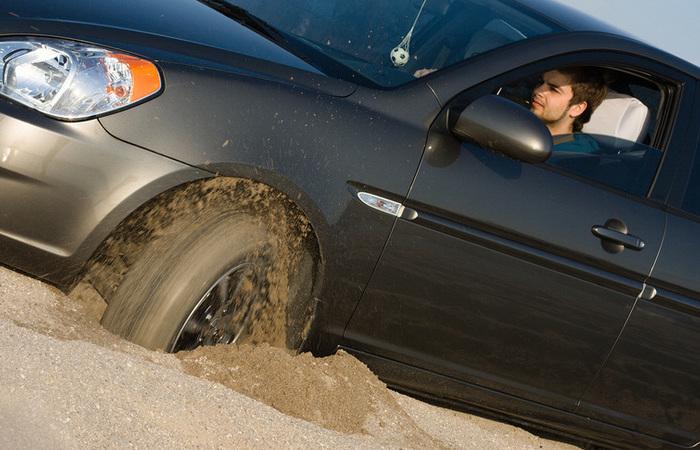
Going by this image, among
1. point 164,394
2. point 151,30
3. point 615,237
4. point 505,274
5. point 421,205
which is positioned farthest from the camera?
point 615,237

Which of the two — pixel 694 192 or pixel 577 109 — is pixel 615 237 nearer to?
pixel 694 192

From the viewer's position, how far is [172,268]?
2721mm

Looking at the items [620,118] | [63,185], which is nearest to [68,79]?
[63,185]

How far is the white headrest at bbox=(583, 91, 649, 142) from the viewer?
358 centimetres

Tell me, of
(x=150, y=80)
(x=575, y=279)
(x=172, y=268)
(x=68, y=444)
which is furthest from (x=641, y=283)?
(x=68, y=444)

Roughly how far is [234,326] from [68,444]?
1.00 meters

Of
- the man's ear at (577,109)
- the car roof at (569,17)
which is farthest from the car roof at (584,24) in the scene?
the man's ear at (577,109)

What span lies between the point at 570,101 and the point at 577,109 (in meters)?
0.09

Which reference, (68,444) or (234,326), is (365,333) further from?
(68,444)

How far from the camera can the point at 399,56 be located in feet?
10.4

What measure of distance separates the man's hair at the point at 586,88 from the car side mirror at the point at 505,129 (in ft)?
2.39

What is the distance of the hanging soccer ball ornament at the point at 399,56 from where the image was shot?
315cm

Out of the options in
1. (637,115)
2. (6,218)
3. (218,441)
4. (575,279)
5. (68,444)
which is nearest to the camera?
(68,444)

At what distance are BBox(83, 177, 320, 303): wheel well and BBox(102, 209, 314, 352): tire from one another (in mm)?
28
